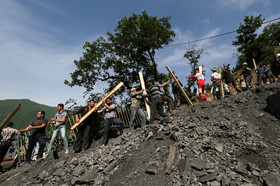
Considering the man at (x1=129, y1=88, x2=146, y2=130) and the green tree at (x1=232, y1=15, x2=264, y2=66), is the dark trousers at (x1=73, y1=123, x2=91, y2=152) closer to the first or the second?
the man at (x1=129, y1=88, x2=146, y2=130)

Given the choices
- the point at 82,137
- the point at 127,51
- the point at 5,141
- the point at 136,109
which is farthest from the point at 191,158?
the point at 127,51

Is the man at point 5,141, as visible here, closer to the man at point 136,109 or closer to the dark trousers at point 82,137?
the dark trousers at point 82,137

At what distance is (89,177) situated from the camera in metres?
3.55

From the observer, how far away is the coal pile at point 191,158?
10.0 feet

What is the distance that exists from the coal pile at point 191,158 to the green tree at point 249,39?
26.7m

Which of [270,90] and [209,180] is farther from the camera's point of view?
[270,90]

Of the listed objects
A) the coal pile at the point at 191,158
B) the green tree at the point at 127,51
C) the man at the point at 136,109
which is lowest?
the coal pile at the point at 191,158

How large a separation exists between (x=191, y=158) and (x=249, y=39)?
34.2 metres

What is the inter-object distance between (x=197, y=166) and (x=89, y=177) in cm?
261

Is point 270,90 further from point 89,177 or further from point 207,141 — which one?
point 89,177

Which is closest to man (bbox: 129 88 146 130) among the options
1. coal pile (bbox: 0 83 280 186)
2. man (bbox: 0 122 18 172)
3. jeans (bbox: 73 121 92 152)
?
coal pile (bbox: 0 83 280 186)

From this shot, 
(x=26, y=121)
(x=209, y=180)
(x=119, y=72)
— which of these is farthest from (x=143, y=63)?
(x=26, y=121)

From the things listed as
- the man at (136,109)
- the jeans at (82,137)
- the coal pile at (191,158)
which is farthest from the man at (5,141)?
the man at (136,109)

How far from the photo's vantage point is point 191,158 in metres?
3.46
